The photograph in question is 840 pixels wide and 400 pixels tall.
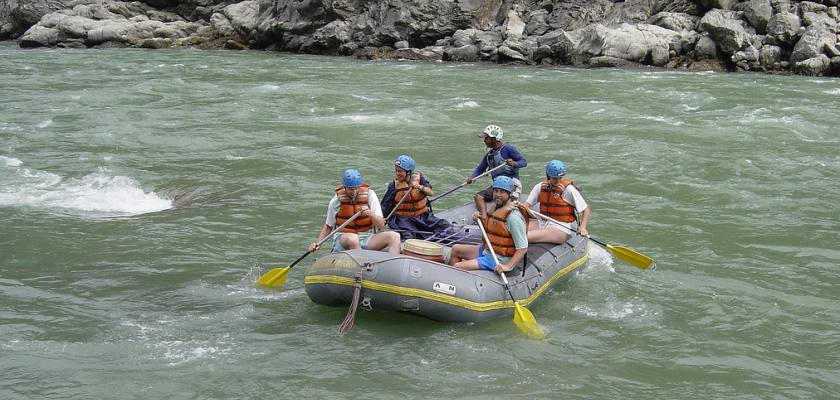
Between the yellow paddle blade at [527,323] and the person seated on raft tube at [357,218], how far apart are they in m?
1.36

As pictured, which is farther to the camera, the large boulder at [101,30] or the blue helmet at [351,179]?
the large boulder at [101,30]

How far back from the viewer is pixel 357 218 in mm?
8258

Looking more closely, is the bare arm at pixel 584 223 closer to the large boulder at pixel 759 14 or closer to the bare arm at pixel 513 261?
the bare arm at pixel 513 261

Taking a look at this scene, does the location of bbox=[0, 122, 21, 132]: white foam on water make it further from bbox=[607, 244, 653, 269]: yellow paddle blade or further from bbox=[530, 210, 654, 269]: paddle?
bbox=[607, 244, 653, 269]: yellow paddle blade

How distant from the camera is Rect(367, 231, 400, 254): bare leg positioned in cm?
791

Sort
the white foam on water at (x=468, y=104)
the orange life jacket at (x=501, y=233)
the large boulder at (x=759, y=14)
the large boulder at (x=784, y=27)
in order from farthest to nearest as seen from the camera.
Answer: the large boulder at (x=759, y=14), the large boulder at (x=784, y=27), the white foam on water at (x=468, y=104), the orange life jacket at (x=501, y=233)

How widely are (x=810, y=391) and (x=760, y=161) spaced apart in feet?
27.0

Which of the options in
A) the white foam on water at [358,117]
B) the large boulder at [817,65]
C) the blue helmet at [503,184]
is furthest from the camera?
the large boulder at [817,65]

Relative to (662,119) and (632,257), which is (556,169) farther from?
(662,119)

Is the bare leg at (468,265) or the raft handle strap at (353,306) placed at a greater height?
the bare leg at (468,265)

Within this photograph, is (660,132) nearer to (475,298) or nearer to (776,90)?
(776,90)

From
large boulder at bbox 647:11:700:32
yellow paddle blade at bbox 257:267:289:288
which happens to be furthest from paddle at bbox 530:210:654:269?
large boulder at bbox 647:11:700:32

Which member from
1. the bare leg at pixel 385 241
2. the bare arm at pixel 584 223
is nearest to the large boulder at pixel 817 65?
the bare arm at pixel 584 223

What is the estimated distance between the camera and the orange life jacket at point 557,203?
29.2 feet
